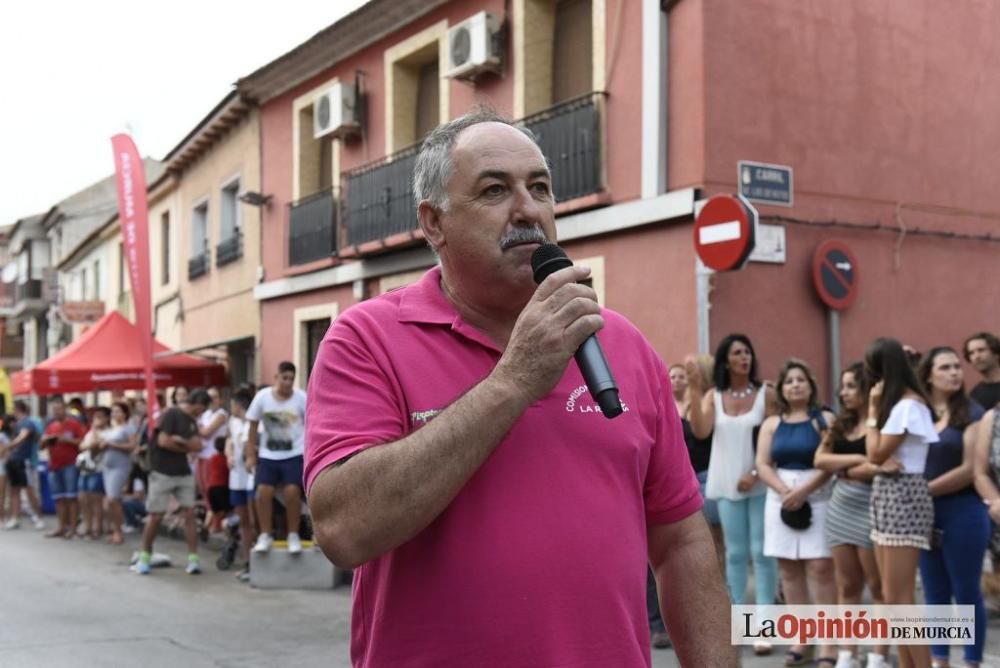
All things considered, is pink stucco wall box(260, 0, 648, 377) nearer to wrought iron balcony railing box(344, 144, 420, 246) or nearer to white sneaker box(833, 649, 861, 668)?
wrought iron balcony railing box(344, 144, 420, 246)

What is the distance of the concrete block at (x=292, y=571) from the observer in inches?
406

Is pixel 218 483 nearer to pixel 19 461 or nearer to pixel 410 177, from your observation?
pixel 410 177

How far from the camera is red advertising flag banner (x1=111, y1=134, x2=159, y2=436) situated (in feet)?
48.1

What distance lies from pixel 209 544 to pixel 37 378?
3.90 meters

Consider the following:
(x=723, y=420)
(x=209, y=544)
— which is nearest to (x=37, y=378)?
(x=209, y=544)

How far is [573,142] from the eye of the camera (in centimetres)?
1134

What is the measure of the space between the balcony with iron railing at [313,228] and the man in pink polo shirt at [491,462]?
45.4ft

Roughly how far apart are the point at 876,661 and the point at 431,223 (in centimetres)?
496

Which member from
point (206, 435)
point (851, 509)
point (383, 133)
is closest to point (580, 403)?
point (851, 509)

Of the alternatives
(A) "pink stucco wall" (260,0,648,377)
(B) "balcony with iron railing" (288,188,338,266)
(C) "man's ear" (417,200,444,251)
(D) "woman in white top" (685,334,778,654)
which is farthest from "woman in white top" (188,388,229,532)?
(C) "man's ear" (417,200,444,251)

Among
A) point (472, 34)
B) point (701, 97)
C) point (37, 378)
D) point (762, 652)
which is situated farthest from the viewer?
point (37, 378)

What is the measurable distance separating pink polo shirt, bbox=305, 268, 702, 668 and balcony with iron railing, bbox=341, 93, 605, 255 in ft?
24.6

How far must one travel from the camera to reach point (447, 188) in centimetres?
213

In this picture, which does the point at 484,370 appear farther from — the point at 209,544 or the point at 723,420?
the point at 209,544
